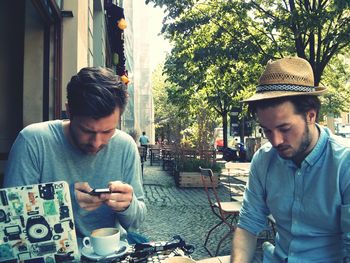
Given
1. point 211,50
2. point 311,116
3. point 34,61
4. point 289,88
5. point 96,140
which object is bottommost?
point 96,140

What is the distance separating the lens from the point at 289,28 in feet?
28.5

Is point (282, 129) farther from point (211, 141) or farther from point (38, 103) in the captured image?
point (211, 141)

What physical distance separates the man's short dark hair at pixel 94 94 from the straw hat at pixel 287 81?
0.80 metres

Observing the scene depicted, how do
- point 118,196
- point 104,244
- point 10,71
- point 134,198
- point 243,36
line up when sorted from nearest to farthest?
point 104,244 < point 118,196 < point 134,198 < point 10,71 < point 243,36

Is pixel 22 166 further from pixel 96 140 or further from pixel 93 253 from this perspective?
pixel 93 253

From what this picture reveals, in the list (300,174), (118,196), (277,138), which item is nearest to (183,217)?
(300,174)

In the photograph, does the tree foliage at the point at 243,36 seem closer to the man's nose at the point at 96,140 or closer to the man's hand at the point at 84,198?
the man's nose at the point at 96,140

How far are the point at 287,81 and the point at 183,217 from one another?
17.8 ft

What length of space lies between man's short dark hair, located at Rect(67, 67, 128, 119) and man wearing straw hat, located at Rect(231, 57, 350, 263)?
0.79 m

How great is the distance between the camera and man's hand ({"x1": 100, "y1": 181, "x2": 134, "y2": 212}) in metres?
1.69

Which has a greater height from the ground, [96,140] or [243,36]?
[243,36]

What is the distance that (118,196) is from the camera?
5.64 ft

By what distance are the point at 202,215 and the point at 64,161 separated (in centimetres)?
557


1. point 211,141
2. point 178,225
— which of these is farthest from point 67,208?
point 211,141
